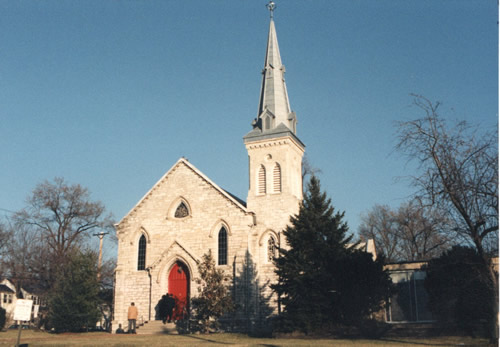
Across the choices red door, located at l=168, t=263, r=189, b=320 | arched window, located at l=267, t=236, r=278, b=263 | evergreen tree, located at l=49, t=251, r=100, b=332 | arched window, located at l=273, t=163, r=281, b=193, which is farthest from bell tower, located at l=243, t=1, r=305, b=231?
evergreen tree, located at l=49, t=251, r=100, b=332

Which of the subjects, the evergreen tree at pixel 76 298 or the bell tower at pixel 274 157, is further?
the bell tower at pixel 274 157

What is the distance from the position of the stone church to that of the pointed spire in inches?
3.8

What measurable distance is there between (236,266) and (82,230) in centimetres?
1974

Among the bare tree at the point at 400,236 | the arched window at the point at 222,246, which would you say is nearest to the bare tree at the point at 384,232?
the bare tree at the point at 400,236

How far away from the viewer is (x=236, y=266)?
30797 mm

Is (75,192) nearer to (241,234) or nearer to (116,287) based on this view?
(116,287)

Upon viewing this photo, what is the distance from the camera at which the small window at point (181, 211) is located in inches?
1332

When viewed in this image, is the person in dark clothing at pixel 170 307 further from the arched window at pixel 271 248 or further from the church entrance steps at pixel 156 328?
the arched window at pixel 271 248

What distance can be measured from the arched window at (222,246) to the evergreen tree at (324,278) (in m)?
6.70

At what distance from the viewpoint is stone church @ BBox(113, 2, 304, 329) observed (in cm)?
3130

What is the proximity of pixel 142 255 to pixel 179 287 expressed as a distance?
3.68m

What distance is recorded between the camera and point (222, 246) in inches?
1275

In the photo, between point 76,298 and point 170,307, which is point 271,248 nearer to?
point 170,307

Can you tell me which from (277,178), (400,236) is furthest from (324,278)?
(400,236)
